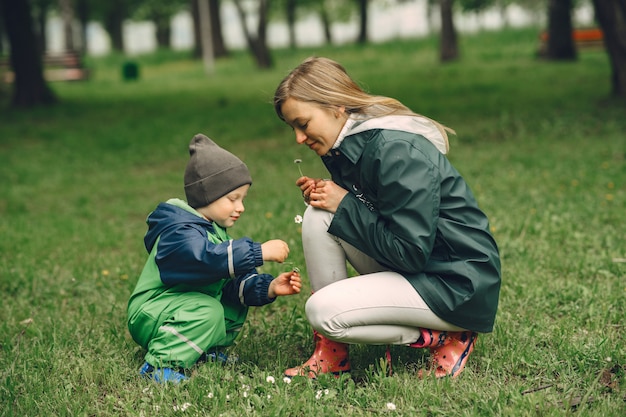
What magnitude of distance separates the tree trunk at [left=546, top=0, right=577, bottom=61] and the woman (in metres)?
16.1

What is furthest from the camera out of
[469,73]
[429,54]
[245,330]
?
[429,54]

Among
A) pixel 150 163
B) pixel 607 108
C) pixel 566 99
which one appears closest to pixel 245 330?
pixel 150 163

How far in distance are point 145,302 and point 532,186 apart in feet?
14.8

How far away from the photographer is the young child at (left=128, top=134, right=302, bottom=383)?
10.4 feet

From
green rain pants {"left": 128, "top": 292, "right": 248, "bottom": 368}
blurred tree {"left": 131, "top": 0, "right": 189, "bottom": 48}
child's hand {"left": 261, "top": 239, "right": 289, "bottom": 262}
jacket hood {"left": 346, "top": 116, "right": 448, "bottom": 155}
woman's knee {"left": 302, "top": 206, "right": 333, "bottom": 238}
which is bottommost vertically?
green rain pants {"left": 128, "top": 292, "right": 248, "bottom": 368}

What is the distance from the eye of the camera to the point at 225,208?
336 centimetres

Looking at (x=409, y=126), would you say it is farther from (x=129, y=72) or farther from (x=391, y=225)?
(x=129, y=72)

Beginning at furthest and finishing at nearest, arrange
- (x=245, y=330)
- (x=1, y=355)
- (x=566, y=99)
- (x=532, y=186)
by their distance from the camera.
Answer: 1. (x=566, y=99)
2. (x=532, y=186)
3. (x=245, y=330)
4. (x=1, y=355)

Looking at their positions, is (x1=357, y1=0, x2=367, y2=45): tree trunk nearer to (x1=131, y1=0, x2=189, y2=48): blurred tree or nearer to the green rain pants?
(x1=131, y1=0, x2=189, y2=48): blurred tree

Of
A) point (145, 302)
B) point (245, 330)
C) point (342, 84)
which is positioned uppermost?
point (342, 84)

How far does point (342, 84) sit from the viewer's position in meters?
3.21

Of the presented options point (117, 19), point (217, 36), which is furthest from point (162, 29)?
point (217, 36)

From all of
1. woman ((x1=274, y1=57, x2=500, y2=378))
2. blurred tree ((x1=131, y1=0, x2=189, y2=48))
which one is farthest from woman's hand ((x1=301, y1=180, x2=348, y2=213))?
blurred tree ((x1=131, y1=0, x2=189, y2=48))

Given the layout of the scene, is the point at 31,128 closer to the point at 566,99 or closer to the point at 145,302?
the point at 566,99
